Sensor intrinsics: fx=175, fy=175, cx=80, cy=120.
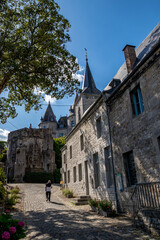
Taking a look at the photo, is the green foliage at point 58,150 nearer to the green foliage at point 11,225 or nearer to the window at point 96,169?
the window at point 96,169

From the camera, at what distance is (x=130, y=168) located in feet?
25.5

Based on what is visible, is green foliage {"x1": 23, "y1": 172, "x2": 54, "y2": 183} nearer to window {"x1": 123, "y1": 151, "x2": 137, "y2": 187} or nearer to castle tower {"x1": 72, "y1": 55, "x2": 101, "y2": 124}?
castle tower {"x1": 72, "y1": 55, "x2": 101, "y2": 124}

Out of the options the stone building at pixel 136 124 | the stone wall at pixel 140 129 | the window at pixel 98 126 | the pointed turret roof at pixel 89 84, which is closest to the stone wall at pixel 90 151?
the window at pixel 98 126

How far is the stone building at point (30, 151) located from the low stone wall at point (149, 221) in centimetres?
2631

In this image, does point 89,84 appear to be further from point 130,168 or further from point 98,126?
point 130,168

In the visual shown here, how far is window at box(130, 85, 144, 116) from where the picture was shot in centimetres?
719

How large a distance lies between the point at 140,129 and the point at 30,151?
27.8 m

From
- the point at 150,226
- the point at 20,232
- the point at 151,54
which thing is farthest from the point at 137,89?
the point at 20,232

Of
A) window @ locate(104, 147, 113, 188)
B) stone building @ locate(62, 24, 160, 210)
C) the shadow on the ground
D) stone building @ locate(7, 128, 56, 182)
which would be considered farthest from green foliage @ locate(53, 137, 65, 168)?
the shadow on the ground

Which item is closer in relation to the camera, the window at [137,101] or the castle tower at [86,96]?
the window at [137,101]

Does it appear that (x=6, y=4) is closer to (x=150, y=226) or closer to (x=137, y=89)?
(x=137, y=89)

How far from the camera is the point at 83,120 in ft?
45.3

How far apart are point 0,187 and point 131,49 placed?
939 centimetres

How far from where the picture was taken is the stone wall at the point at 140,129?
6.16 metres
